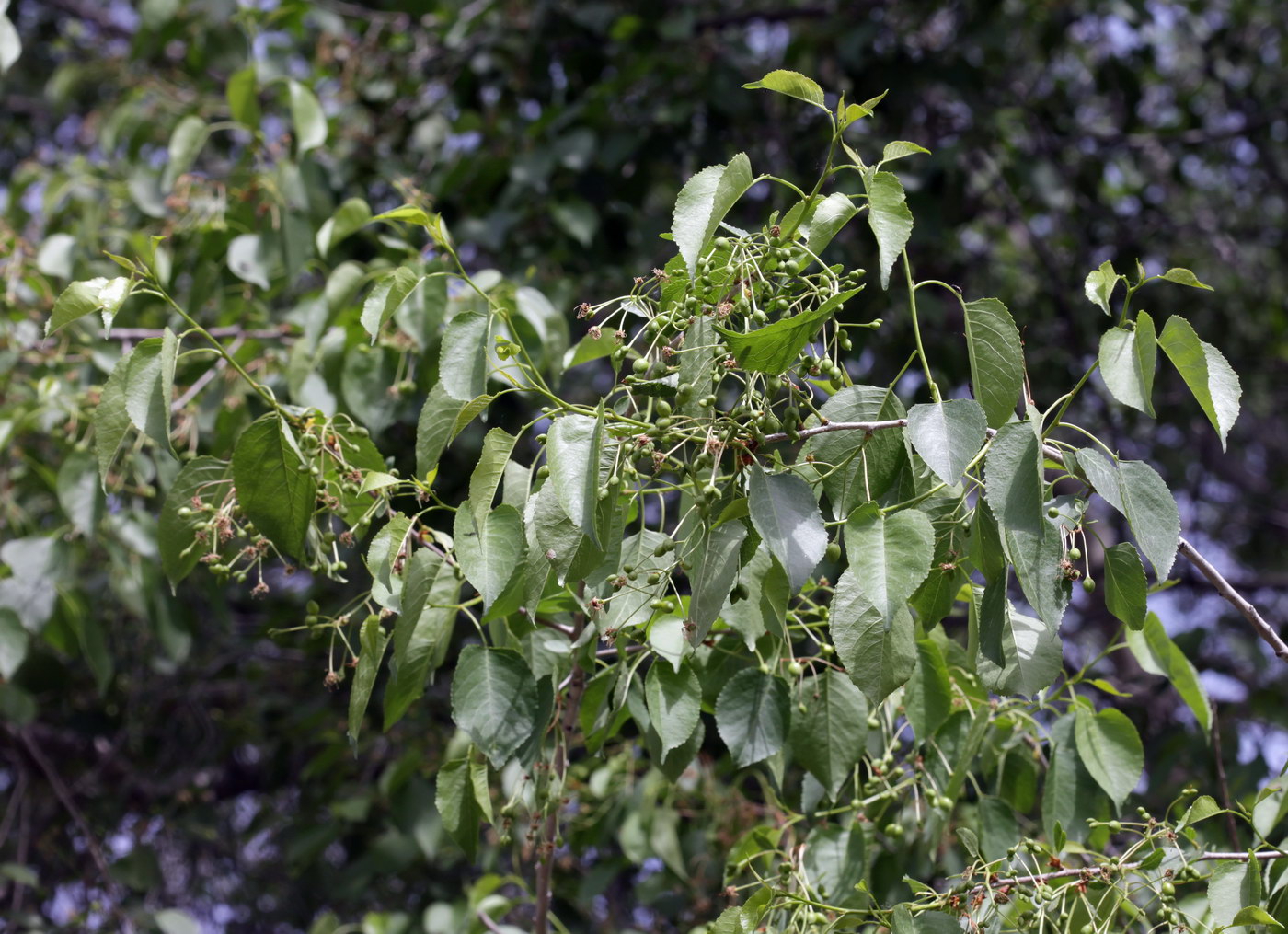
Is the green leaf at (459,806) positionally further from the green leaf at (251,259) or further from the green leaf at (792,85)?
the green leaf at (251,259)

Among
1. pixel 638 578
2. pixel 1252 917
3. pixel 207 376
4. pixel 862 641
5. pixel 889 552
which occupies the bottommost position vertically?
pixel 207 376

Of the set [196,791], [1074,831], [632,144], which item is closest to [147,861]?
[196,791]

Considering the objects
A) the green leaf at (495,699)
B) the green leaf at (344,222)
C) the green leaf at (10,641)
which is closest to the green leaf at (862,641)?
the green leaf at (495,699)

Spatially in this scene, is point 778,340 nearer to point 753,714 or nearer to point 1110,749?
point 753,714

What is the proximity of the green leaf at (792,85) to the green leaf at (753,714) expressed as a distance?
62cm

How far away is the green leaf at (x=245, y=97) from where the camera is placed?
244 cm

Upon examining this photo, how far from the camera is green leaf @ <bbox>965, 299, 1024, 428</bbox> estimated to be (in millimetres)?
1084

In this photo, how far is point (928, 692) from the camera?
1321mm

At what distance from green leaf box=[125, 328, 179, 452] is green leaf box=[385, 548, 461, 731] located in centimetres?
30

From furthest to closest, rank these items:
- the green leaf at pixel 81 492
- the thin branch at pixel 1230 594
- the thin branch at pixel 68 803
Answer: the thin branch at pixel 68 803 < the green leaf at pixel 81 492 < the thin branch at pixel 1230 594

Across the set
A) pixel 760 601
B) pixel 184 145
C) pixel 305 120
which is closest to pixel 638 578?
pixel 760 601

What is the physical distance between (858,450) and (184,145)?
1.87m

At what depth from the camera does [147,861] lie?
2.90 metres

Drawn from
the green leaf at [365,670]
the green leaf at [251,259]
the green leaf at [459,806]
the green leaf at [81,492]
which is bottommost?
the green leaf at [81,492]
